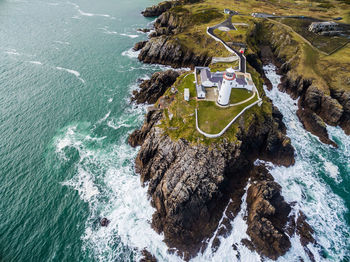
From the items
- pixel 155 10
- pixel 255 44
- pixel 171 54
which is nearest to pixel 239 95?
pixel 171 54

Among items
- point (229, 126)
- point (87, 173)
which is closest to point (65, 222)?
point (87, 173)

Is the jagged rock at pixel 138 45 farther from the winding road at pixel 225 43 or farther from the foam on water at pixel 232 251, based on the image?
the foam on water at pixel 232 251

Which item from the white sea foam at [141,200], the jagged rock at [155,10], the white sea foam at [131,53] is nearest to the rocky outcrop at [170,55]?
the white sea foam at [131,53]

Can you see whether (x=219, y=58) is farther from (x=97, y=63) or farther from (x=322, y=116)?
(x=97, y=63)

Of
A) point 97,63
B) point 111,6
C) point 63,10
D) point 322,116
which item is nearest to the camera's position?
point 322,116

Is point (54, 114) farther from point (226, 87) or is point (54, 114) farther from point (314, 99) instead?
point (314, 99)

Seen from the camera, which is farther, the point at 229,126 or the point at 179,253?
the point at 229,126

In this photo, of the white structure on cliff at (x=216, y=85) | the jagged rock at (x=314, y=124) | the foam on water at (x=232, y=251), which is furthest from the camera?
the jagged rock at (x=314, y=124)
